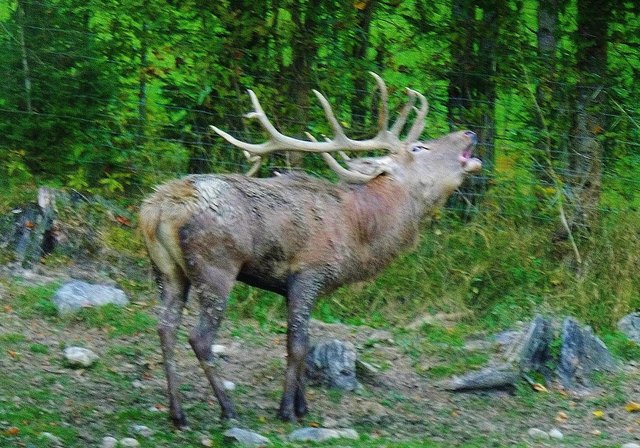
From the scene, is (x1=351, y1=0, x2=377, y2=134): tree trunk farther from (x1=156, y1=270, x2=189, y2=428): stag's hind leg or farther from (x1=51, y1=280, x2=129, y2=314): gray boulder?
(x1=156, y1=270, x2=189, y2=428): stag's hind leg

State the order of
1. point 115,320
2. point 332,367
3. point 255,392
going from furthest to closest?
1. point 115,320
2. point 332,367
3. point 255,392

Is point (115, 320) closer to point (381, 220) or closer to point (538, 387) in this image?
point (381, 220)

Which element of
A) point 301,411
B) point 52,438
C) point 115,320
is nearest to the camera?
point 52,438

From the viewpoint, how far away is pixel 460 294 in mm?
10133

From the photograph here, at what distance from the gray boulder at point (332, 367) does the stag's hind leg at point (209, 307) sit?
103cm

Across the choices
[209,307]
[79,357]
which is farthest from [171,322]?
[79,357]

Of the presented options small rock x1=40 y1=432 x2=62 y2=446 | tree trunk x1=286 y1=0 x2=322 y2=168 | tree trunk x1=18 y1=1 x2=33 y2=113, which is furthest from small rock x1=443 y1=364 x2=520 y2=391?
tree trunk x1=18 y1=1 x2=33 y2=113

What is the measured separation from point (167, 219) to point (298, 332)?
1100 millimetres

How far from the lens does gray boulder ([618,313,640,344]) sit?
9577 millimetres

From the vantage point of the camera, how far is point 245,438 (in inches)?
265

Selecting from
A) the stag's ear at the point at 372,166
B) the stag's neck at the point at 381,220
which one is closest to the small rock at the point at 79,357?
the stag's neck at the point at 381,220

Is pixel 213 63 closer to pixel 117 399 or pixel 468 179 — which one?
pixel 468 179

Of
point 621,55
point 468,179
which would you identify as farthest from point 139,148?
point 621,55

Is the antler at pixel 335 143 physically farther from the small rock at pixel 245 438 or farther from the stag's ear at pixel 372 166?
the small rock at pixel 245 438
